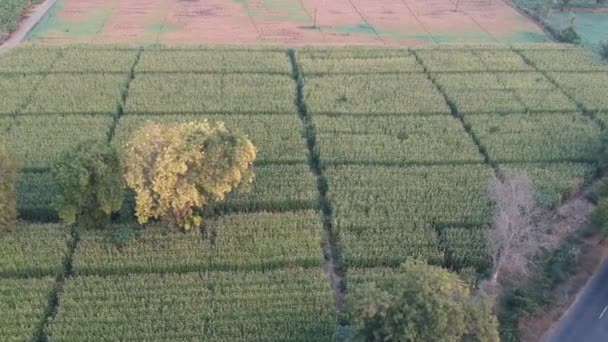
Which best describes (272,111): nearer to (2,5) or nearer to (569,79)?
(569,79)

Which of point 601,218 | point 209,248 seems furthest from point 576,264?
point 209,248

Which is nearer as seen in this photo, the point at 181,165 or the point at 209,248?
the point at 181,165

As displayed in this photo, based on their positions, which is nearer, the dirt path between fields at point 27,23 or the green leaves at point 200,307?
the green leaves at point 200,307

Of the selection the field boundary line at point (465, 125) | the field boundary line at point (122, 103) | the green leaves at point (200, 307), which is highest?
the field boundary line at point (122, 103)

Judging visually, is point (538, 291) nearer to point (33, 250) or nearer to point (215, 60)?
point (33, 250)

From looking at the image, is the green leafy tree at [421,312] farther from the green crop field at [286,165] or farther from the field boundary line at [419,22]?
the field boundary line at [419,22]

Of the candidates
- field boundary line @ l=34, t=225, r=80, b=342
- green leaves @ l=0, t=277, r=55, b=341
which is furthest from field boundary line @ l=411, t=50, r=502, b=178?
green leaves @ l=0, t=277, r=55, b=341

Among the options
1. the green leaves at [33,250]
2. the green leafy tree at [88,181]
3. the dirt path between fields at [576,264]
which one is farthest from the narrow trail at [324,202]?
the green leaves at [33,250]
